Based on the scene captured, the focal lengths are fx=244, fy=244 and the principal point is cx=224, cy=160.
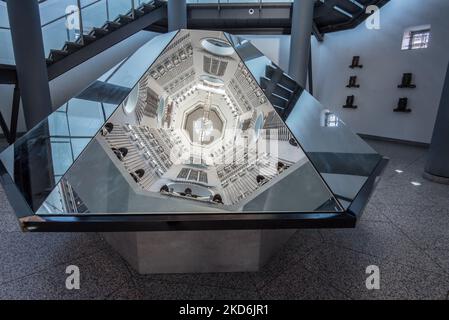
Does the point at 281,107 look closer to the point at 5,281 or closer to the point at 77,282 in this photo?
the point at 77,282

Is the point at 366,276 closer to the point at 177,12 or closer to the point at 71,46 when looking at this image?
the point at 71,46

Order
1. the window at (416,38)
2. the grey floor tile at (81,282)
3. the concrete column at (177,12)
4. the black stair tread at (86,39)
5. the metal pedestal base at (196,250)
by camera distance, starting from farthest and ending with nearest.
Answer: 1. the concrete column at (177,12)
2. the window at (416,38)
3. the black stair tread at (86,39)
4. the metal pedestal base at (196,250)
5. the grey floor tile at (81,282)

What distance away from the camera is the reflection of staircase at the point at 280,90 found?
189cm

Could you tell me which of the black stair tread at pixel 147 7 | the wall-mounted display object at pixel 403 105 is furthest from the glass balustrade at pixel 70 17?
the wall-mounted display object at pixel 403 105

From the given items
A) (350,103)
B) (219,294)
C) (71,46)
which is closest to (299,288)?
(219,294)

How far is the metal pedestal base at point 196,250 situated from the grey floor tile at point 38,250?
1.46 feet

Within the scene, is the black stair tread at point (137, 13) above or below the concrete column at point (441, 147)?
above

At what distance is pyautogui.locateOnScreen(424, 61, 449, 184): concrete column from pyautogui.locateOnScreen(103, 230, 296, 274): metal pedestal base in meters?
2.98

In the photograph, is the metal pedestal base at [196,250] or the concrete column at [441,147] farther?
the concrete column at [441,147]

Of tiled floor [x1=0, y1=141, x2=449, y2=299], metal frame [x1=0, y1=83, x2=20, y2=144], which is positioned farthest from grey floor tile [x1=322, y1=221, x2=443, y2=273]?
metal frame [x1=0, y1=83, x2=20, y2=144]

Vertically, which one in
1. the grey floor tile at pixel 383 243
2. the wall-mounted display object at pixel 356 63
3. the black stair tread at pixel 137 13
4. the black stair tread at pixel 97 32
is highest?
the black stair tread at pixel 137 13

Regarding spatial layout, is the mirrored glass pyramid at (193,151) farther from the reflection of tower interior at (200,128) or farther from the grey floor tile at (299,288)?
the grey floor tile at (299,288)

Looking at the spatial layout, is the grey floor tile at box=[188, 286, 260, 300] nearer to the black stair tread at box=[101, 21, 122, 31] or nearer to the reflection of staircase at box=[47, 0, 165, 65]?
the reflection of staircase at box=[47, 0, 165, 65]

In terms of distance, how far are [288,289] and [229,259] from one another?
1.18 ft
